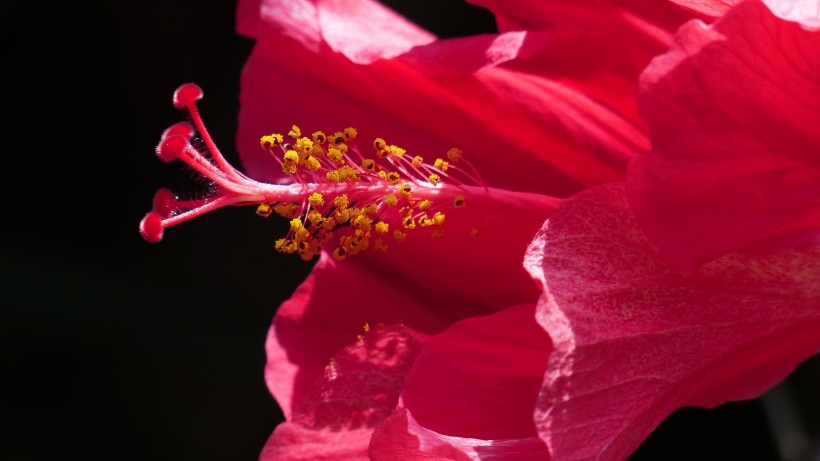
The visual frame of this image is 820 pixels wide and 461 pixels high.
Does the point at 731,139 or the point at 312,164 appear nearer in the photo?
the point at 731,139

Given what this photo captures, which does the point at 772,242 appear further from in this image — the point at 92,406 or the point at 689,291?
the point at 92,406

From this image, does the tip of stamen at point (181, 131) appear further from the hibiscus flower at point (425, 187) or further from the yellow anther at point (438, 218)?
the yellow anther at point (438, 218)

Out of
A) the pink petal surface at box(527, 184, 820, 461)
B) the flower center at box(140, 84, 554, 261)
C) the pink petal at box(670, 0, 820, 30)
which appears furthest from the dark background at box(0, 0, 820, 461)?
the pink petal at box(670, 0, 820, 30)

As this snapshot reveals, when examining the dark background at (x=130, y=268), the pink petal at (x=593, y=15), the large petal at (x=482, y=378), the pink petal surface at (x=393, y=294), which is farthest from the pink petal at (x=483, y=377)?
the dark background at (x=130, y=268)

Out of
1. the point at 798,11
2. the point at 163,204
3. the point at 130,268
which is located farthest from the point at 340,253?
the point at 130,268

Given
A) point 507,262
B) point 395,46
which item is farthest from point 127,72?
point 507,262

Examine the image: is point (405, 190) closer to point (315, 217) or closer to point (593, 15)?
point (315, 217)
